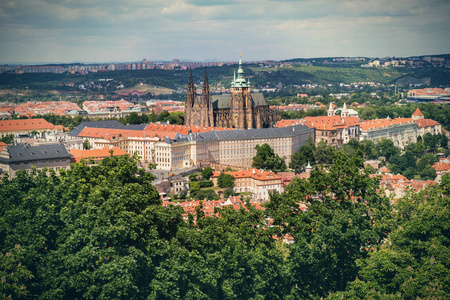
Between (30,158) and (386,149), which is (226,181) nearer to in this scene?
(30,158)

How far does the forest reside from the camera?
33.3 metres

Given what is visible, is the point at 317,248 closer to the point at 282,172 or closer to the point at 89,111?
the point at 282,172

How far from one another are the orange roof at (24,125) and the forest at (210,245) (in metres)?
89.7

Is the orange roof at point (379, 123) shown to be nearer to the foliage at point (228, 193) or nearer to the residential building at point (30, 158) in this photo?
the foliage at point (228, 193)

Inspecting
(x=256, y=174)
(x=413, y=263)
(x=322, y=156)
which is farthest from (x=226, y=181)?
(x=413, y=263)

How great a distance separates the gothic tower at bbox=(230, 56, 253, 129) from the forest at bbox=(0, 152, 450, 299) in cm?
7655

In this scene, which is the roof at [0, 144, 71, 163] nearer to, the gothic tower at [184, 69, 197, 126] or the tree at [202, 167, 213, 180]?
the tree at [202, 167, 213, 180]

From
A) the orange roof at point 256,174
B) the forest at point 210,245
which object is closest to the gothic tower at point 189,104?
the orange roof at point 256,174

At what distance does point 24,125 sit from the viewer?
424ft

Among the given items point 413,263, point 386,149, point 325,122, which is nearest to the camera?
point 413,263

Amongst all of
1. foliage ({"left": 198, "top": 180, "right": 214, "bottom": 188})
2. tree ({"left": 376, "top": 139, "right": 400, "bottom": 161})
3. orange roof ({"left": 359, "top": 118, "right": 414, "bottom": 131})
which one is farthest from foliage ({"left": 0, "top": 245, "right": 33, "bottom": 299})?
orange roof ({"left": 359, "top": 118, "right": 414, "bottom": 131})

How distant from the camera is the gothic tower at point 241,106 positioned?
11750 cm

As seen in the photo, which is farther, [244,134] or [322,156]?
[244,134]

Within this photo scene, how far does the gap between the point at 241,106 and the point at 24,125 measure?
4348cm
